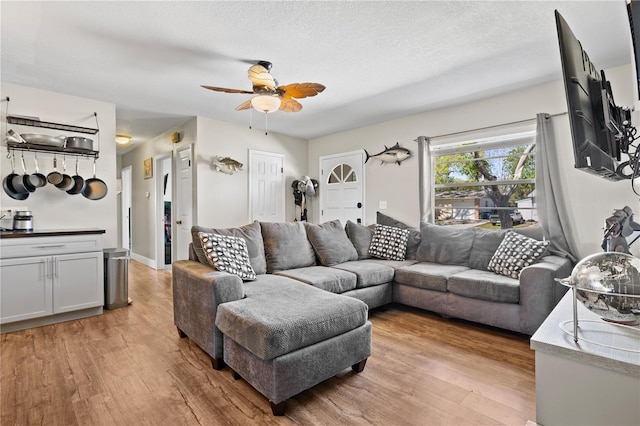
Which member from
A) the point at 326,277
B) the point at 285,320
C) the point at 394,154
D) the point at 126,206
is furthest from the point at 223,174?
the point at 126,206

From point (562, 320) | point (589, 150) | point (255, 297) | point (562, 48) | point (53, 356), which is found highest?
point (562, 48)

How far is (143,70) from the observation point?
9.98 ft

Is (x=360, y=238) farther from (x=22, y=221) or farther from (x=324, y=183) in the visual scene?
(x=22, y=221)

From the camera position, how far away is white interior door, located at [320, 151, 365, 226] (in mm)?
5242

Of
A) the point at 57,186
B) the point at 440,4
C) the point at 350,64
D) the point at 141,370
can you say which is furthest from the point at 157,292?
the point at 440,4

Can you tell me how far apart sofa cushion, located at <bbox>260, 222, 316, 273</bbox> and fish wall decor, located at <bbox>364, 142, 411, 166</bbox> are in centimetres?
200

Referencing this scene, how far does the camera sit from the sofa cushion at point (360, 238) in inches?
156

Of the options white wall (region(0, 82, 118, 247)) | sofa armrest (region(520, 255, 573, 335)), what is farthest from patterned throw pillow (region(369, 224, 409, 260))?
white wall (region(0, 82, 118, 247))

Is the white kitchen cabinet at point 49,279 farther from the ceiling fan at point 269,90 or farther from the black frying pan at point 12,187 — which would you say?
the ceiling fan at point 269,90

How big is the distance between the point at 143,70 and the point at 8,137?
1.58 metres

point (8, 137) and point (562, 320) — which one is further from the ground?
point (8, 137)

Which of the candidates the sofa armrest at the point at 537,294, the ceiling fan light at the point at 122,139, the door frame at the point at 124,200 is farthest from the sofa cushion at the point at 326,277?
the door frame at the point at 124,200

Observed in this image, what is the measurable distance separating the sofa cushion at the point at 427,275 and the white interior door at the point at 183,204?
Result: 3.21m

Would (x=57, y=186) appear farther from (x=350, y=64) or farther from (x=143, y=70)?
(x=350, y=64)
